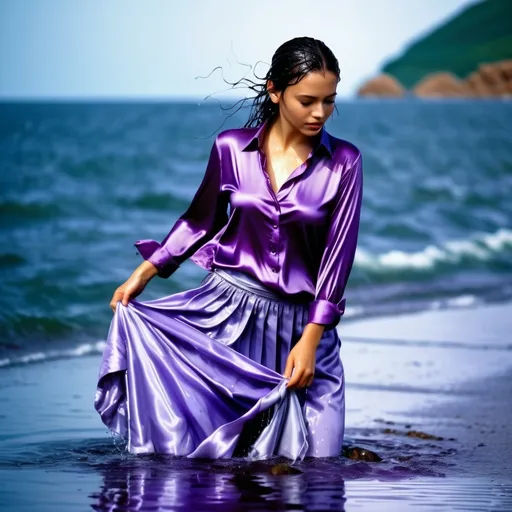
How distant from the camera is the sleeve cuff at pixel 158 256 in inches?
182

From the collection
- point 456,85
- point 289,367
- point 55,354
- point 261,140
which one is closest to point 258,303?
point 289,367

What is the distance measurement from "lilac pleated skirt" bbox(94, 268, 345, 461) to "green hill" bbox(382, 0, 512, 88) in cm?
9617

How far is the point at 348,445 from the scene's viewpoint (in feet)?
16.9

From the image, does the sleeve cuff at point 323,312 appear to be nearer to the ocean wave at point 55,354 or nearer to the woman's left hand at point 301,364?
the woman's left hand at point 301,364

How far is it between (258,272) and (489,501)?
1082 millimetres

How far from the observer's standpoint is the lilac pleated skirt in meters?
4.45

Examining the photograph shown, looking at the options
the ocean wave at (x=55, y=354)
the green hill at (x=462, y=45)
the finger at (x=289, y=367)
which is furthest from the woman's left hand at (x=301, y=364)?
the green hill at (x=462, y=45)

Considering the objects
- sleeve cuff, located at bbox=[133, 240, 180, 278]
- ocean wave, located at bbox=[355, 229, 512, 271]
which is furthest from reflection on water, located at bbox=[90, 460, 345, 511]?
ocean wave, located at bbox=[355, 229, 512, 271]

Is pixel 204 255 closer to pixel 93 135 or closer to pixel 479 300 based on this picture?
pixel 479 300

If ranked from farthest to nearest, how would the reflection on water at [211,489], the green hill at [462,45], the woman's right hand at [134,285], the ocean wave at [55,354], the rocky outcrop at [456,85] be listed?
the rocky outcrop at [456,85], the green hill at [462,45], the ocean wave at [55,354], the woman's right hand at [134,285], the reflection on water at [211,489]

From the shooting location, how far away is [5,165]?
87.2 feet

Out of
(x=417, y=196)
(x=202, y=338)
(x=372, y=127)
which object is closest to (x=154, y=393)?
(x=202, y=338)

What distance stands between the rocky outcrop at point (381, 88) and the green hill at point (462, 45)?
0.82m

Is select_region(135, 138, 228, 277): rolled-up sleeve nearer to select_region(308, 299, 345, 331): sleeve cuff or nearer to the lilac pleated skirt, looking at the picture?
the lilac pleated skirt
